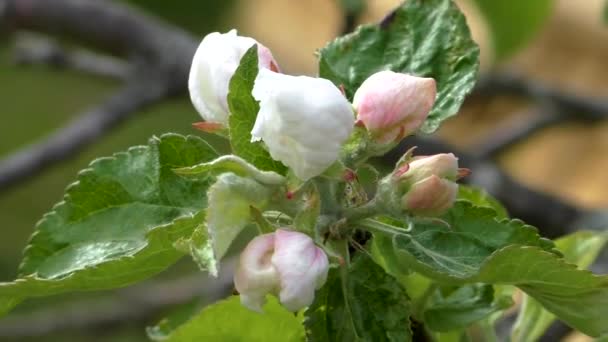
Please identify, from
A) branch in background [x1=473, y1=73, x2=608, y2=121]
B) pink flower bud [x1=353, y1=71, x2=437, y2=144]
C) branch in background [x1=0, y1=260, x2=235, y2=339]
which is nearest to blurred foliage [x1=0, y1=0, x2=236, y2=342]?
branch in background [x1=0, y1=260, x2=235, y2=339]

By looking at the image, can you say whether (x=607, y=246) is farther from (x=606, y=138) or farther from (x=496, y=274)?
(x=606, y=138)

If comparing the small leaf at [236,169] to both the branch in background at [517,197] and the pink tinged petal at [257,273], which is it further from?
the branch in background at [517,197]

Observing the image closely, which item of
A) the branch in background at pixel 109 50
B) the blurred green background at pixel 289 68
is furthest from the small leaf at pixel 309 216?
the blurred green background at pixel 289 68

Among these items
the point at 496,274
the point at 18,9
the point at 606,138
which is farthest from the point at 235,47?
the point at 606,138

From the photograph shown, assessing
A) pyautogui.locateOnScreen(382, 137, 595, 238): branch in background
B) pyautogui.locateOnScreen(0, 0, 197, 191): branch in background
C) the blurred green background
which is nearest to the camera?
pyautogui.locateOnScreen(382, 137, 595, 238): branch in background

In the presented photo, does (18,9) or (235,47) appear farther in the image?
(18,9)

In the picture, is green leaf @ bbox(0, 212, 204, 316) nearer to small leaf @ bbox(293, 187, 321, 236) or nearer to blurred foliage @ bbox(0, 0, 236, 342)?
small leaf @ bbox(293, 187, 321, 236)
